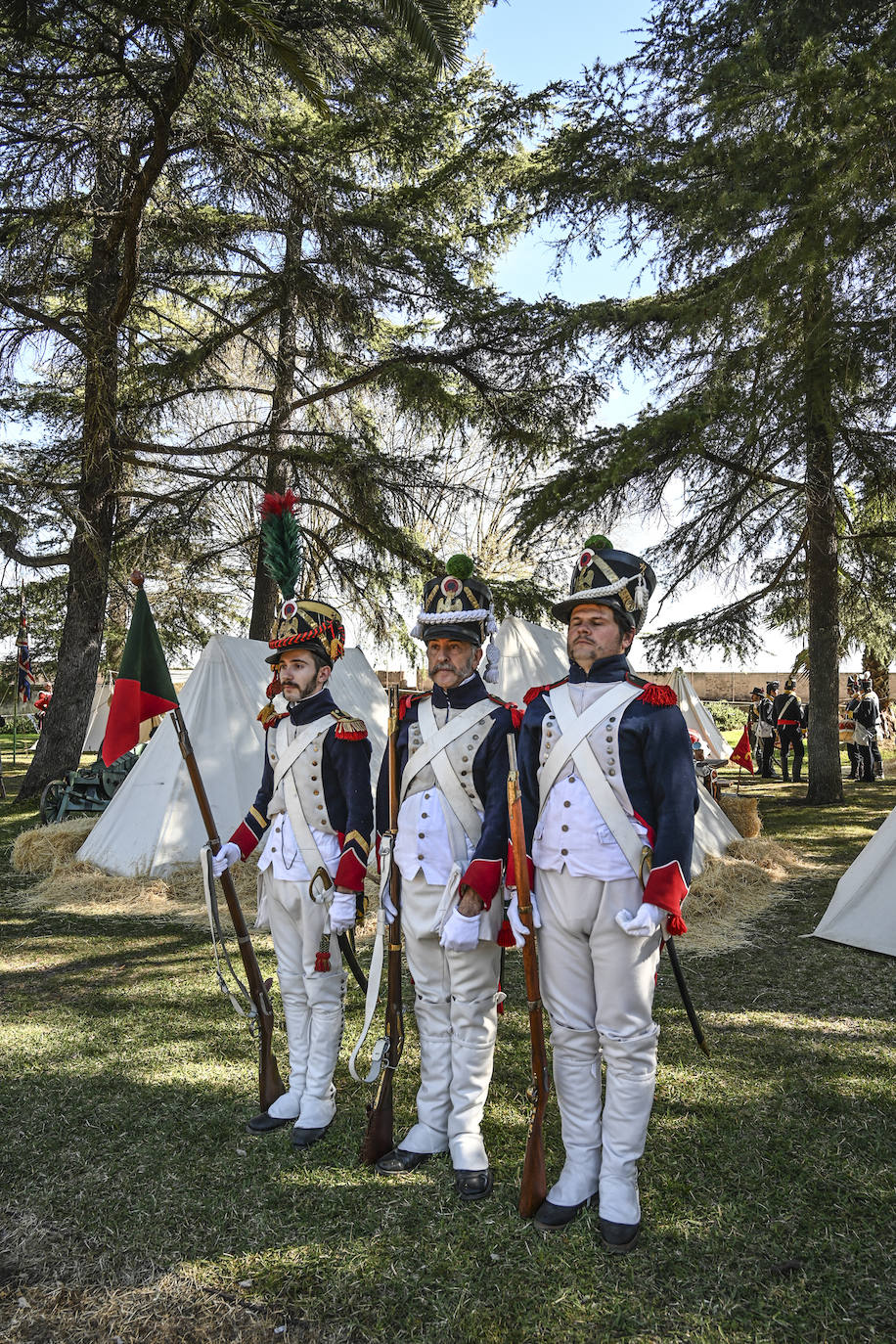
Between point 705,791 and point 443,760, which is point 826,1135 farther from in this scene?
point 705,791

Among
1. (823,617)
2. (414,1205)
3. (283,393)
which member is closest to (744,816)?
(823,617)

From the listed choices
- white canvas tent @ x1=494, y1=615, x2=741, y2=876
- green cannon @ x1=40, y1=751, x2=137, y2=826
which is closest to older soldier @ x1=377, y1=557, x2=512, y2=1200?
white canvas tent @ x1=494, y1=615, x2=741, y2=876

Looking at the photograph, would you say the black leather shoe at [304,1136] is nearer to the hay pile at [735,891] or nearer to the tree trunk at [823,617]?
the hay pile at [735,891]

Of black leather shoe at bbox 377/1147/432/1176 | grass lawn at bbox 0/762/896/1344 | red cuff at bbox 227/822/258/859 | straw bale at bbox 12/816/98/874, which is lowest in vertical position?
grass lawn at bbox 0/762/896/1344

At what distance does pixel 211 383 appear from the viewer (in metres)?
12.5

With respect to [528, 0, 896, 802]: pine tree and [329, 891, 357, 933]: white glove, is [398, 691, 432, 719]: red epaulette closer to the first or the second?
[329, 891, 357, 933]: white glove

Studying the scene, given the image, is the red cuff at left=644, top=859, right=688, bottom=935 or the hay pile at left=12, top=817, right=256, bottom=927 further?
the hay pile at left=12, top=817, right=256, bottom=927

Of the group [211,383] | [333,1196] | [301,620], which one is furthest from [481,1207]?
[211,383]

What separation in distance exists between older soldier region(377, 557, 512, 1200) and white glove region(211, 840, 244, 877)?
2.37ft

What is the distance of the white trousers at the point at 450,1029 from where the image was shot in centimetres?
301

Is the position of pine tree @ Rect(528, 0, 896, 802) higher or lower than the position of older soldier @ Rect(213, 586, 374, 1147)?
higher

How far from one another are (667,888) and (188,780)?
6230mm

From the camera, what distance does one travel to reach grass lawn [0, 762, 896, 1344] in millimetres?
2359

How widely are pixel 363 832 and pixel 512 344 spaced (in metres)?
9.79
